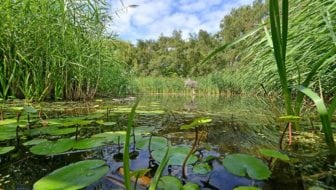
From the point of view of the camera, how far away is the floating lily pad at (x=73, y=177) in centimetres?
56

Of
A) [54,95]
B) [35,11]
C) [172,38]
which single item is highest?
[172,38]

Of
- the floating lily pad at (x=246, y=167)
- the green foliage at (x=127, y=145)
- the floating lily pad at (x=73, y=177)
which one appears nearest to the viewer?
the green foliage at (x=127, y=145)

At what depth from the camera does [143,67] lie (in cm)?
3020

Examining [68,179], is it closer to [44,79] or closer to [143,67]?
[44,79]

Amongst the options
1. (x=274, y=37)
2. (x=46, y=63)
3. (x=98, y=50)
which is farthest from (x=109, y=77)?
(x=274, y=37)

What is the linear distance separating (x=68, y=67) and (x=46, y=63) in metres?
0.37

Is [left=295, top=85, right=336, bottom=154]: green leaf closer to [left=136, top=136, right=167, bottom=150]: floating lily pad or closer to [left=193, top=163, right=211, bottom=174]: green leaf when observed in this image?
[left=193, top=163, right=211, bottom=174]: green leaf

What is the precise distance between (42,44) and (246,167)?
8.09 feet

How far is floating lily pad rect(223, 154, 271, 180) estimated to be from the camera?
69 cm

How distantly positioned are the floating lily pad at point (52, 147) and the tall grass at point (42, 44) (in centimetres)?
135

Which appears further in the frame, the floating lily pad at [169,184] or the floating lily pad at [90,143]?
the floating lily pad at [90,143]

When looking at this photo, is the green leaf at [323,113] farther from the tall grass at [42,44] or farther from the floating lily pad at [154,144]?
the tall grass at [42,44]

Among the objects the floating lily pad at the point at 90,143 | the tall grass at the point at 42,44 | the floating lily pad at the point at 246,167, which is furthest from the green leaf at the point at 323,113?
the tall grass at the point at 42,44

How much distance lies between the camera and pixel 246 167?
0.73m
